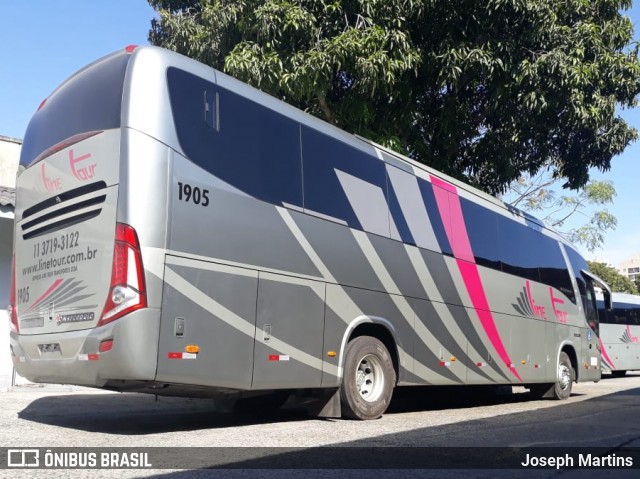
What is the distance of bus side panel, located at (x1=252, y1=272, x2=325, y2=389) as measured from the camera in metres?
6.96

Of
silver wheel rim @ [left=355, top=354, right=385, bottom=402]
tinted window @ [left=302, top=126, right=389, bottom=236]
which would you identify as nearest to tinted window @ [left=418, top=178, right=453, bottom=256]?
tinted window @ [left=302, top=126, right=389, bottom=236]

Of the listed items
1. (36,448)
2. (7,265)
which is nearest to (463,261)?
(36,448)

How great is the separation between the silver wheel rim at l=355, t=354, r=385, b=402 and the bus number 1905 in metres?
3.13

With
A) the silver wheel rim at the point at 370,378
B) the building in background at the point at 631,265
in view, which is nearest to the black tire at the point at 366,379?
the silver wheel rim at the point at 370,378

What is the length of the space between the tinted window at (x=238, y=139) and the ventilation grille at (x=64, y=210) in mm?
971

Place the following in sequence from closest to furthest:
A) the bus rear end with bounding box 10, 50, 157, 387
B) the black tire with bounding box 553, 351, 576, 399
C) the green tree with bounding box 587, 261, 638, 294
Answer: the bus rear end with bounding box 10, 50, 157, 387, the black tire with bounding box 553, 351, 576, 399, the green tree with bounding box 587, 261, 638, 294

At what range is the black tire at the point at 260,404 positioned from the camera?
9117 mm

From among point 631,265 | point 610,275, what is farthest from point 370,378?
point 631,265

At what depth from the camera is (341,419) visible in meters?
8.41

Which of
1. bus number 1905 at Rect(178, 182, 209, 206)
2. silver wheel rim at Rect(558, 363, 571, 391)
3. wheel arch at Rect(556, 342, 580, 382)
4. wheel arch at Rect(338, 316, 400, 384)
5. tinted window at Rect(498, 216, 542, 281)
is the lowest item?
silver wheel rim at Rect(558, 363, 571, 391)

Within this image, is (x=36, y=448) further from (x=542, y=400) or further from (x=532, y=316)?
(x=542, y=400)

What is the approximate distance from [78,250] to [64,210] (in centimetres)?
55

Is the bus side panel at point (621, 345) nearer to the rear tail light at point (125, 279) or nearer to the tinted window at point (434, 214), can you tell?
the tinted window at point (434, 214)

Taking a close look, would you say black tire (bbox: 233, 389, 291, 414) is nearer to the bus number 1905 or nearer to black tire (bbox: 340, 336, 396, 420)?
black tire (bbox: 340, 336, 396, 420)
